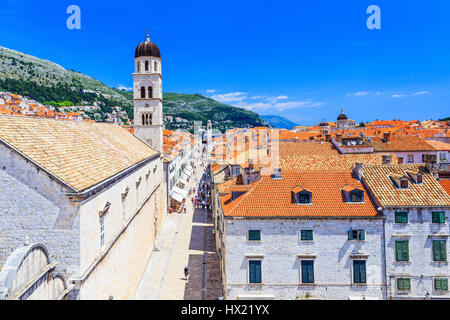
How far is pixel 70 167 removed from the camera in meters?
13.5

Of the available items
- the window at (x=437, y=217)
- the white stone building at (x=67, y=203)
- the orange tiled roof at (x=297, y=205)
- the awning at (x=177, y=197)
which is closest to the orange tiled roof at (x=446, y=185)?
the window at (x=437, y=217)

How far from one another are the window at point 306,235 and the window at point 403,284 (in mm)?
6136

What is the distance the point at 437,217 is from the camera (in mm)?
19047

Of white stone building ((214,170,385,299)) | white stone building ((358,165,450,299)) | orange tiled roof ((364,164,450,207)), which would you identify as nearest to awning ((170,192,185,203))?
white stone building ((214,170,385,299))

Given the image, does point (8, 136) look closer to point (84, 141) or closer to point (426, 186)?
point (84, 141)

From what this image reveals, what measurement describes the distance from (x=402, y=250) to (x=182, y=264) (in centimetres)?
1723

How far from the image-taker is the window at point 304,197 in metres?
20.0

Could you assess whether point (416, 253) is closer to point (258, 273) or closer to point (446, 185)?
point (446, 185)

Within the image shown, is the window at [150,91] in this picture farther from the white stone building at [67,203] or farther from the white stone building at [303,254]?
the white stone building at [303,254]

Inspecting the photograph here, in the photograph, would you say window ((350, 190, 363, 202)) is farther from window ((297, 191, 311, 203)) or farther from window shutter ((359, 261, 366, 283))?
window shutter ((359, 261, 366, 283))

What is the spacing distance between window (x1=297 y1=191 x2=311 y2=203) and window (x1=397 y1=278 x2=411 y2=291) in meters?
7.36

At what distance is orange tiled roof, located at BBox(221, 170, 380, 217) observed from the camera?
19.1 m

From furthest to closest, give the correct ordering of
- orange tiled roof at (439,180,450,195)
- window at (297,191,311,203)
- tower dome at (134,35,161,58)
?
1. tower dome at (134,35,161,58)
2. orange tiled roof at (439,180,450,195)
3. window at (297,191,311,203)

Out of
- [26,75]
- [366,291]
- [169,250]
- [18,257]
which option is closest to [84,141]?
[18,257]
